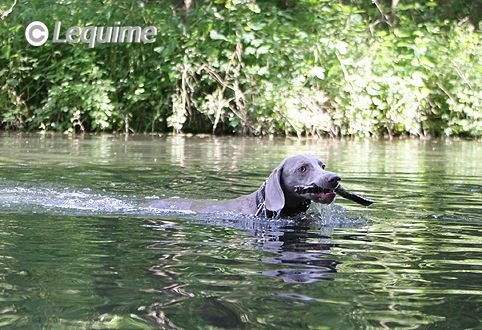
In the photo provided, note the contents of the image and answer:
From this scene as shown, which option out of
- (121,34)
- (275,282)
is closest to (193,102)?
(121,34)

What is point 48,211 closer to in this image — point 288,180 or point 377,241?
point 288,180

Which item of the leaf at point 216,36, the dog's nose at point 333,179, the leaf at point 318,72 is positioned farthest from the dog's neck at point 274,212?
the leaf at point 216,36

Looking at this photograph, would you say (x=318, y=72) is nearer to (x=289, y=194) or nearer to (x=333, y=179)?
(x=289, y=194)

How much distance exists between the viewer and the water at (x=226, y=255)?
3.43 metres

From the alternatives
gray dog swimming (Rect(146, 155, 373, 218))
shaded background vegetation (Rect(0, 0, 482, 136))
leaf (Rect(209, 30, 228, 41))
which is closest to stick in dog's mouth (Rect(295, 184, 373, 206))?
gray dog swimming (Rect(146, 155, 373, 218))

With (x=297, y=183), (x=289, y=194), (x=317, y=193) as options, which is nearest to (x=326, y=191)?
(x=317, y=193)

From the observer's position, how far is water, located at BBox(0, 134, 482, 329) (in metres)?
3.43

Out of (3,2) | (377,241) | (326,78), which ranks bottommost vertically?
(377,241)

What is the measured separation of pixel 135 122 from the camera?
19.6 m

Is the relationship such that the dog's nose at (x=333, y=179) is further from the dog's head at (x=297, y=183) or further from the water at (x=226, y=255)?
the water at (x=226, y=255)

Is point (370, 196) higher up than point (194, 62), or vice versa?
point (194, 62)

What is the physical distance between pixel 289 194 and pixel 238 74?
12222 millimetres

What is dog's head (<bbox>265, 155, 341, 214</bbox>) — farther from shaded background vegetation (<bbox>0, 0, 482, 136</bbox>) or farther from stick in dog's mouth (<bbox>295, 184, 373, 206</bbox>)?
shaded background vegetation (<bbox>0, 0, 482, 136</bbox>)

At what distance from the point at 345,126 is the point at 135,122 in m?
4.43
